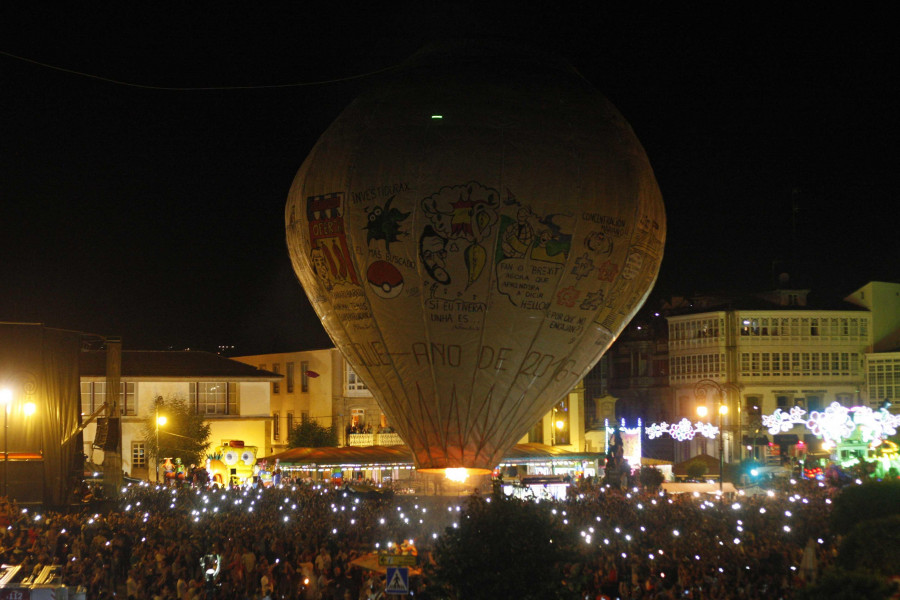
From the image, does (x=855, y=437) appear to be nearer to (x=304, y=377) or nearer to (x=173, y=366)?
(x=304, y=377)

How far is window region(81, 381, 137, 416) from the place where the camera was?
53.9 meters

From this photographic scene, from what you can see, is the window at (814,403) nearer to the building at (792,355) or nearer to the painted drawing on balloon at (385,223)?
the building at (792,355)

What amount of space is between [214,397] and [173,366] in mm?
2732

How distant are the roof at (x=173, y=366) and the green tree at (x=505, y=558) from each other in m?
42.1

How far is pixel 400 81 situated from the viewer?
27.2 meters

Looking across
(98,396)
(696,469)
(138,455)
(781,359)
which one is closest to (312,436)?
(138,455)

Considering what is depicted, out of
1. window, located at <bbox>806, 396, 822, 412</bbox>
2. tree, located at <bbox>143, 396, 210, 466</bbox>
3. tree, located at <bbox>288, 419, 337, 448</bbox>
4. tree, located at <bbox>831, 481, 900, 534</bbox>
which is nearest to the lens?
tree, located at <bbox>831, 481, 900, 534</bbox>

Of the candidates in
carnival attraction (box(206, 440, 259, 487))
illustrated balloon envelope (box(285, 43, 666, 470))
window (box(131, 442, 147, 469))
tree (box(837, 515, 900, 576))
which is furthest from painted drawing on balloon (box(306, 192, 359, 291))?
window (box(131, 442, 147, 469))

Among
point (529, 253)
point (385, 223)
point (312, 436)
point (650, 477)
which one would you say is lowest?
point (650, 477)

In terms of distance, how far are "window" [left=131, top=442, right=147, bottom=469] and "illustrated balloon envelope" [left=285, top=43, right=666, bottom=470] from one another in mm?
29105

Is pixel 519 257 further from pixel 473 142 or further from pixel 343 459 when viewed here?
pixel 343 459

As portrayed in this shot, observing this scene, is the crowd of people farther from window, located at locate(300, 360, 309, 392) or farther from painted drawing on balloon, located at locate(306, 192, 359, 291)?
window, located at locate(300, 360, 309, 392)

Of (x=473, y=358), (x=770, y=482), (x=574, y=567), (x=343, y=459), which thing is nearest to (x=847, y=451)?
(x=770, y=482)

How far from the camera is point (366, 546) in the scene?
2253 cm
